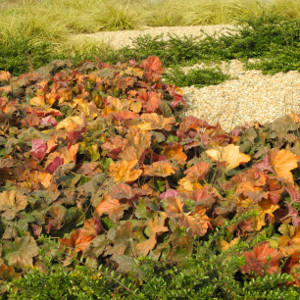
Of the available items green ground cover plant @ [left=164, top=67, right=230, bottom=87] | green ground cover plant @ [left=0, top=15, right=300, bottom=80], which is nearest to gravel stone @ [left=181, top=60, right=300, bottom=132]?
green ground cover plant @ [left=164, top=67, right=230, bottom=87]

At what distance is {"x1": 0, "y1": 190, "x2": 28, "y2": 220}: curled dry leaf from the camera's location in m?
1.77

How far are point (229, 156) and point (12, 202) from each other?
1.17 m

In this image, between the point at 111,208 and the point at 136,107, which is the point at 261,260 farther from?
the point at 136,107

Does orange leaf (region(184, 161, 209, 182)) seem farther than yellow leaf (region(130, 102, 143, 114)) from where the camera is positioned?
No

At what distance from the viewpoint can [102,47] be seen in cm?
672

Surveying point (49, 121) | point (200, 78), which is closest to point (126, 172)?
point (49, 121)

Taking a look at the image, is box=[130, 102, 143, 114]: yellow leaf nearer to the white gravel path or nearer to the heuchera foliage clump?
the heuchera foliage clump

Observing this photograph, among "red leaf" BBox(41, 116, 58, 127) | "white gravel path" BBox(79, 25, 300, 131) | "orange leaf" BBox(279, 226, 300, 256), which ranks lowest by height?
"white gravel path" BBox(79, 25, 300, 131)

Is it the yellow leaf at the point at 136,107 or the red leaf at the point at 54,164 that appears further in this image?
the yellow leaf at the point at 136,107

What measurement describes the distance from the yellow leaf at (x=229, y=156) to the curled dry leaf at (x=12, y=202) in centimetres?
101

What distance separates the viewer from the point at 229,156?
2.19m

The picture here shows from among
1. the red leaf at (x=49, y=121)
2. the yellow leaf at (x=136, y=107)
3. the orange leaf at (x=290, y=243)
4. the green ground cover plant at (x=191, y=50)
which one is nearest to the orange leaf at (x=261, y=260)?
the orange leaf at (x=290, y=243)

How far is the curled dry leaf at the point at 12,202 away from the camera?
177 cm

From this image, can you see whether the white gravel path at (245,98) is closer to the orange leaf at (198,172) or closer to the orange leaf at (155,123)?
the orange leaf at (155,123)
